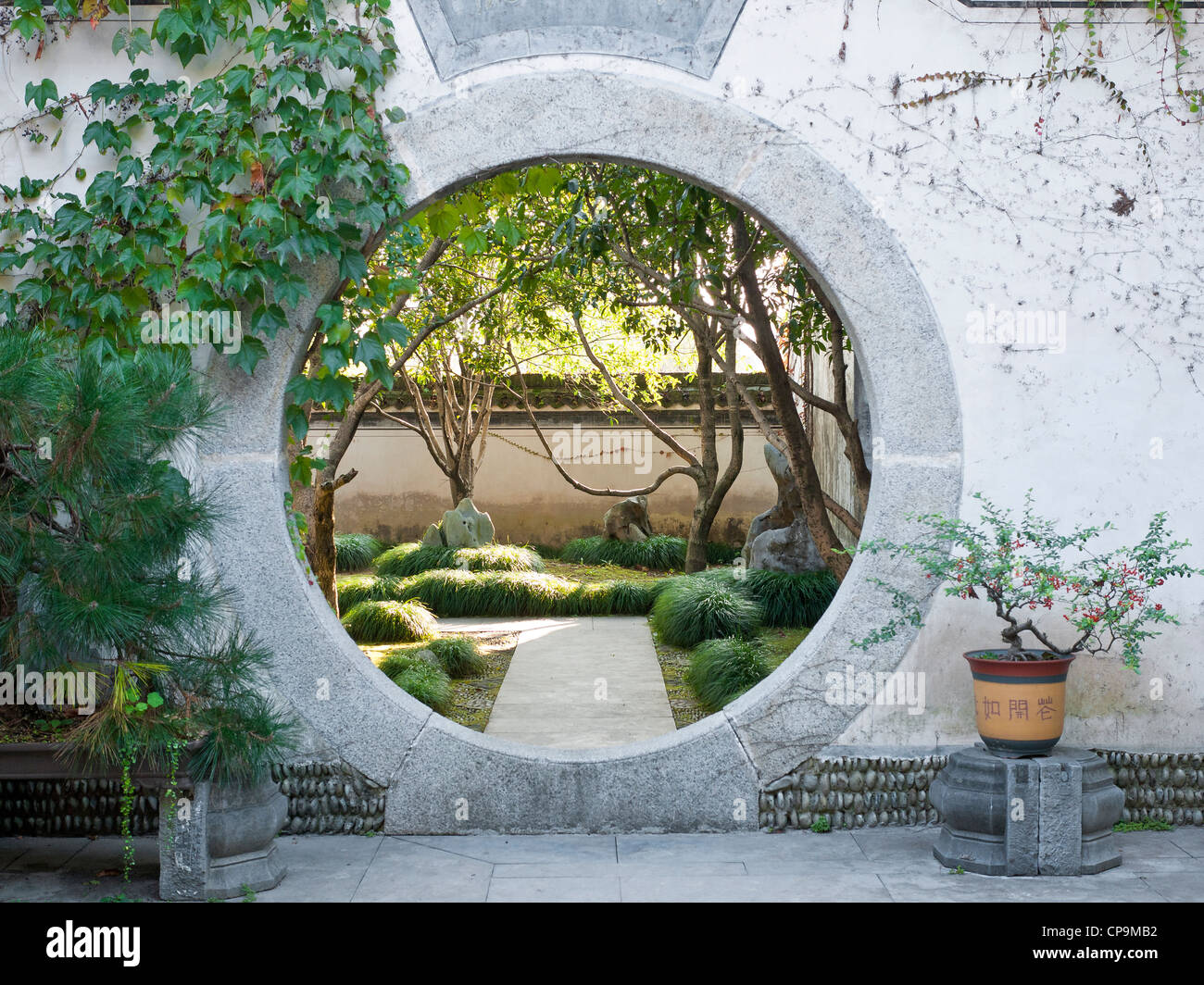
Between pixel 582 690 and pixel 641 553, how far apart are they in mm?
5076

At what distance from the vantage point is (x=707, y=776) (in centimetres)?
401

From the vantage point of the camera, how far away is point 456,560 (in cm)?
1043

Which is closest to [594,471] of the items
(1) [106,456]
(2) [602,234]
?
(2) [602,234]

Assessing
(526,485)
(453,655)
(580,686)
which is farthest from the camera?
(526,485)

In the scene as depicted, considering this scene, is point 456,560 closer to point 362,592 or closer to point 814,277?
point 362,592

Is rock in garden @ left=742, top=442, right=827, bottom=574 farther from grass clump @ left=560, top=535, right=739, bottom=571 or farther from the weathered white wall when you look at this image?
the weathered white wall

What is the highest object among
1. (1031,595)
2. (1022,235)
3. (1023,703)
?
(1022,235)

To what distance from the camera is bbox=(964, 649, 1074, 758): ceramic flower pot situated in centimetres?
361

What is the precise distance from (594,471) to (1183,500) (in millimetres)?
10099

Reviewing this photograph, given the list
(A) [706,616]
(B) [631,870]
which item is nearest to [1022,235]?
(B) [631,870]

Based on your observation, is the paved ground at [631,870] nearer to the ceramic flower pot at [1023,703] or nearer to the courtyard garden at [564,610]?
the ceramic flower pot at [1023,703]

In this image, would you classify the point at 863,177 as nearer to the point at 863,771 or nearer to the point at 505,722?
the point at 863,771

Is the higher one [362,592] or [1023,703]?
[1023,703]

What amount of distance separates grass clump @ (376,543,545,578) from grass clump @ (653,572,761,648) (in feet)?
7.73
